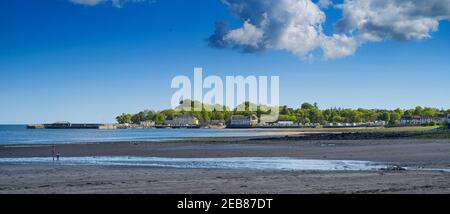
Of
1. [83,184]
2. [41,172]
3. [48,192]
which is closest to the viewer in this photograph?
[48,192]

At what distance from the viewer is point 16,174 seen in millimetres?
27453
